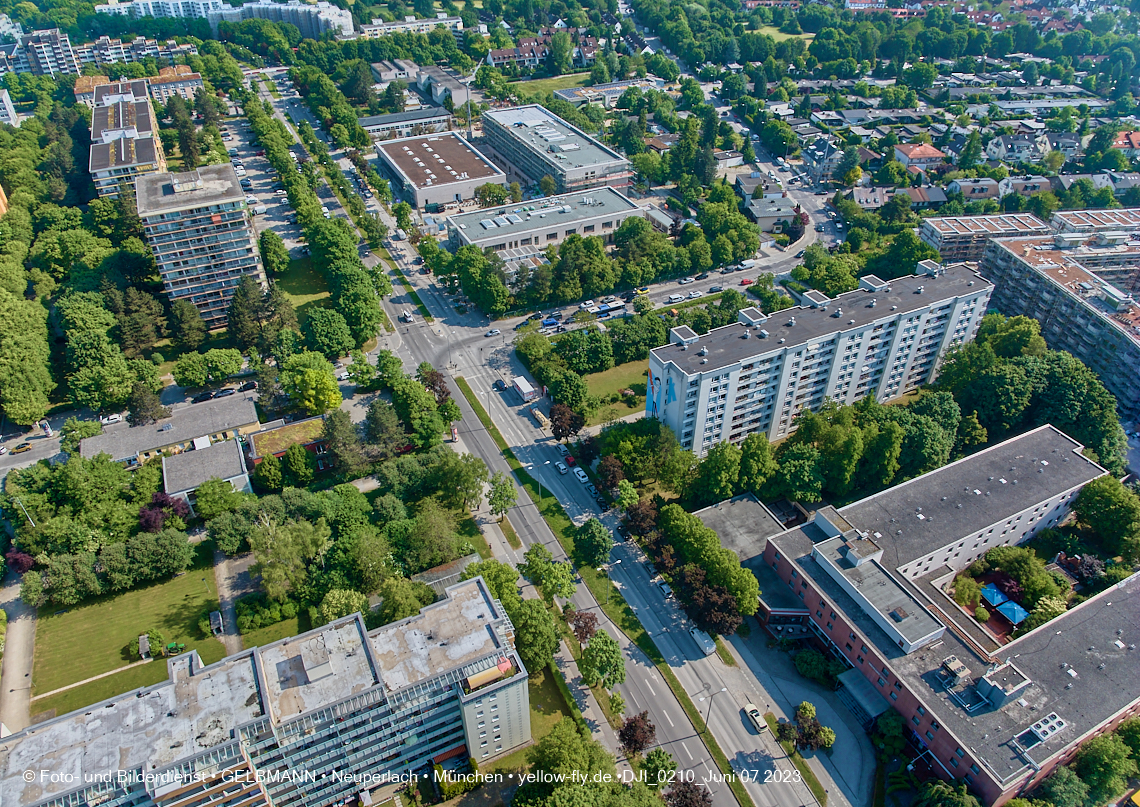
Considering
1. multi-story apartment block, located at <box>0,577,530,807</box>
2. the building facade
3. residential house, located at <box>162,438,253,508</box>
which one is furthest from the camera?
residential house, located at <box>162,438,253,508</box>

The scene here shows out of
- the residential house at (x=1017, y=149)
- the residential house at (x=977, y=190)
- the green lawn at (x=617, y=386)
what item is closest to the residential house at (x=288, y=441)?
the green lawn at (x=617, y=386)

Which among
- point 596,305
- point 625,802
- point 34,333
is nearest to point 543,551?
point 625,802

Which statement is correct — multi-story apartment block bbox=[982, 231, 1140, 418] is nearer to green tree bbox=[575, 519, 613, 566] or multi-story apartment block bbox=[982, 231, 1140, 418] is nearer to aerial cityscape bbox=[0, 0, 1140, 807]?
aerial cityscape bbox=[0, 0, 1140, 807]

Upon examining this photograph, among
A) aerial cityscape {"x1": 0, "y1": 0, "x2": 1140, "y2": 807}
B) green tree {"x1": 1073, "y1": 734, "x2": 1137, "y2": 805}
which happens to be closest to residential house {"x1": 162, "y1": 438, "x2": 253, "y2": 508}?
aerial cityscape {"x1": 0, "y1": 0, "x2": 1140, "y2": 807}

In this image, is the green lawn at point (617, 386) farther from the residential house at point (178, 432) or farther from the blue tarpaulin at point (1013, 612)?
the blue tarpaulin at point (1013, 612)

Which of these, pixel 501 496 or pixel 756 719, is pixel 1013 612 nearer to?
pixel 756 719
